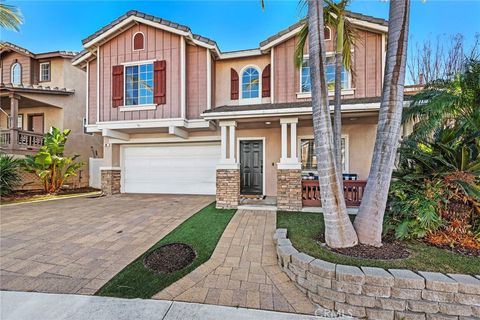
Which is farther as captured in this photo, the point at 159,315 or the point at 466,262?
the point at 466,262

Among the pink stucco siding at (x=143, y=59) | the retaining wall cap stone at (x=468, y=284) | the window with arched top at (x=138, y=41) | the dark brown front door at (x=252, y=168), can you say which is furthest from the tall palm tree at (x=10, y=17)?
the retaining wall cap stone at (x=468, y=284)

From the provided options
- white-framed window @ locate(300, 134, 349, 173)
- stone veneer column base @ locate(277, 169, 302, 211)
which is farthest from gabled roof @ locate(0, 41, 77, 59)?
stone veneer column base @ locate(277, 169, 302, 211)

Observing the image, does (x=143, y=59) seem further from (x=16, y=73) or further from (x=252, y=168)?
(x=16, y=73)

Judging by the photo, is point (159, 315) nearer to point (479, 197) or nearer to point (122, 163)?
point (479, 197)

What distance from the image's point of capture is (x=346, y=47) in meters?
4.87

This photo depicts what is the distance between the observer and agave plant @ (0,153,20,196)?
9281 millimetres

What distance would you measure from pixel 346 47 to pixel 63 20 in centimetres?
1218

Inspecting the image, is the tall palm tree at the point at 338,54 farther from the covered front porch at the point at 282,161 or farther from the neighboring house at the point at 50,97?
the neighboring house at the point at 50,97

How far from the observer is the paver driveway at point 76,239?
3.35m

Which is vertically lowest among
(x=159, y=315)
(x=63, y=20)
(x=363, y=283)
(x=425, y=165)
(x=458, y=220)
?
(x=159, y=315)

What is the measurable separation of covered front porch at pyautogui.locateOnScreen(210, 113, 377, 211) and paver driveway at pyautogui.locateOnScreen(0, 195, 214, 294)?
1779 mm

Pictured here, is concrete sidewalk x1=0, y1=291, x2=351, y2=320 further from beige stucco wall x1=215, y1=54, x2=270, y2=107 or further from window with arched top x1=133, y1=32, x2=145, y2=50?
window with arched top x1=133, y1=32, x2=145, y2=50

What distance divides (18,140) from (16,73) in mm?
5723

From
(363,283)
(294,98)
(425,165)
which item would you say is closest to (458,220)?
(425,165)
